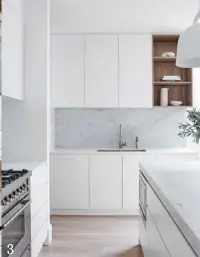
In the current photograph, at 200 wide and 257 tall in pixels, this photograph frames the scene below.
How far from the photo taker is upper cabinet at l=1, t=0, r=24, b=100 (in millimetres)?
2975

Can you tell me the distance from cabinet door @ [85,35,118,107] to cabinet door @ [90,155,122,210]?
0.81 m

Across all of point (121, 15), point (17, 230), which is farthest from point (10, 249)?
point (121, 15)

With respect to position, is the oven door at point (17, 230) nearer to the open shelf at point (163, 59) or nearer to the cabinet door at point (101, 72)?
the cabinet door at point (101, 72)

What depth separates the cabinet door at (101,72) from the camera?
5250 mm

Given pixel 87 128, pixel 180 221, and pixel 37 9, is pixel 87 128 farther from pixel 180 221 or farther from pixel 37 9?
pixel 180 221

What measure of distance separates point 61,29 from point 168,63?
1.64 meters

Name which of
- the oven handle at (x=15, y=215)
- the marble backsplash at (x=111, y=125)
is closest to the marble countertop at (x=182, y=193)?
the oven handle at (x=15, y=215)

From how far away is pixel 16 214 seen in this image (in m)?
2.58

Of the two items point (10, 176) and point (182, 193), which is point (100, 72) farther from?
point (182, 193)

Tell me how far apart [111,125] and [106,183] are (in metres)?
0.97

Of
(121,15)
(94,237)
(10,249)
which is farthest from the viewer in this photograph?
(121,15)

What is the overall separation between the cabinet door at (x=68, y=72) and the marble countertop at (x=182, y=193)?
2.19 m

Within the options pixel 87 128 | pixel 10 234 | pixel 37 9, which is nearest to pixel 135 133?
pixel 87 128

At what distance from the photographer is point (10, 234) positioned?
2.54 m
